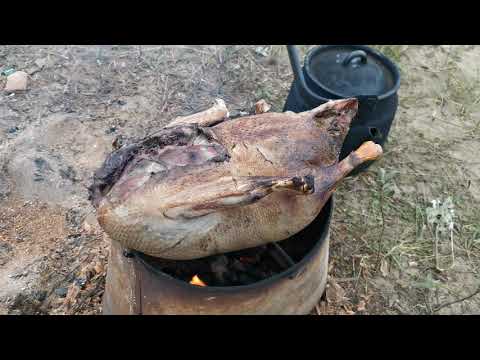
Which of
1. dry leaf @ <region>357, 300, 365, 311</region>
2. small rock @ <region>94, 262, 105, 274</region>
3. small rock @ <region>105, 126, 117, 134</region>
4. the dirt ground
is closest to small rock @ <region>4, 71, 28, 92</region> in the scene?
the dirt ground

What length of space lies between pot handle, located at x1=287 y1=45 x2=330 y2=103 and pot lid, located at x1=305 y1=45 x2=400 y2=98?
79 mm

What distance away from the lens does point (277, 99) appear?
12.8 ft

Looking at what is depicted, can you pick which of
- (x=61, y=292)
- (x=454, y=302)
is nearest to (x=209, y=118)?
(x=61, y=292)

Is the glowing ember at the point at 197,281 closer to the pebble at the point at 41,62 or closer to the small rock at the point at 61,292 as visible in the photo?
the small rock at the point at 61,292

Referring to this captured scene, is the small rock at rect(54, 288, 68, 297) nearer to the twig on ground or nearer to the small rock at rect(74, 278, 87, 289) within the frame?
the small rock at rect(74, 278, 87, 289)

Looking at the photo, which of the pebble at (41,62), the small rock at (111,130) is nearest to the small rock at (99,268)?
the small rock at (111,130)

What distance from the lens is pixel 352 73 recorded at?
2984mm

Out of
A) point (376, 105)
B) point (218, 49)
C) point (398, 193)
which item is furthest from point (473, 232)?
point (218, 49)

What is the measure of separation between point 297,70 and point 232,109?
1.00 m

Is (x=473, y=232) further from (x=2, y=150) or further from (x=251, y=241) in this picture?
(x=2, y=150)

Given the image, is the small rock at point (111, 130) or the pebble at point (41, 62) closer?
the small rock at point (111, 130)

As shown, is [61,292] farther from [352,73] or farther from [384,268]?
[352,73]

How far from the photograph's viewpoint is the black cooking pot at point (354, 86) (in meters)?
2.91

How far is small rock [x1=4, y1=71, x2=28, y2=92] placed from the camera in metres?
3.51
